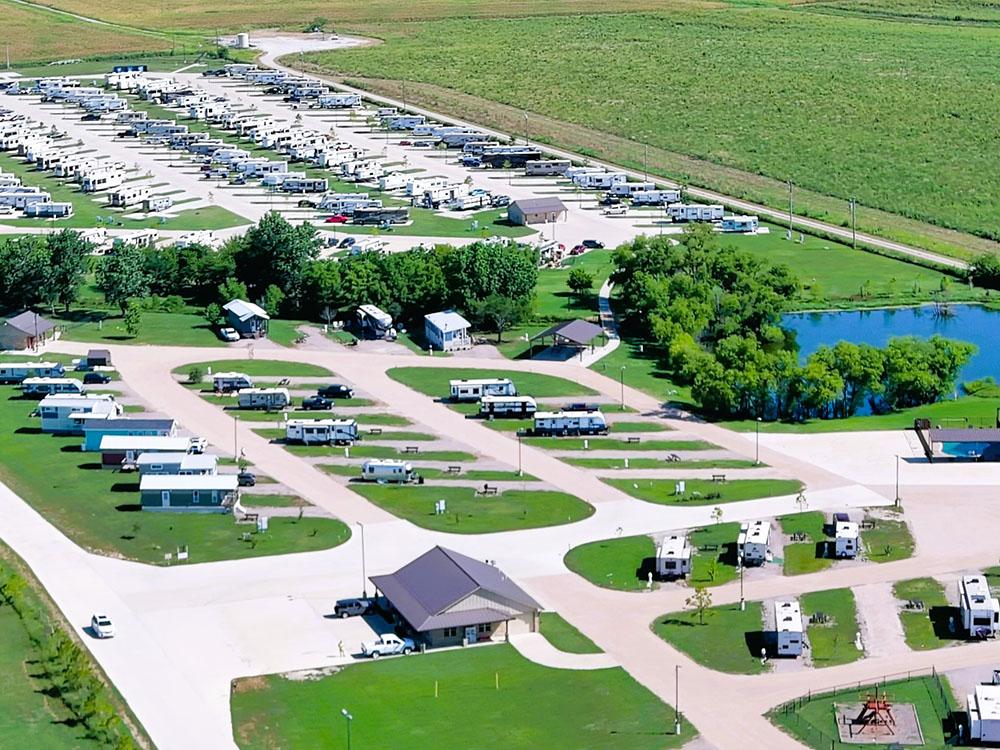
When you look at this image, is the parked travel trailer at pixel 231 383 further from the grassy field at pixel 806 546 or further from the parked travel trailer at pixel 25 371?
the grassy field at pixel 806 546

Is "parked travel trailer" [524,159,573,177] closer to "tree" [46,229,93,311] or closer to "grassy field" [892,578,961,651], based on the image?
"tree" [46,229,93,311]

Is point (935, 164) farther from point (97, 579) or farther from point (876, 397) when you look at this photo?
point (97, 579)

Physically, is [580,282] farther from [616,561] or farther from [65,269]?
[616,561]

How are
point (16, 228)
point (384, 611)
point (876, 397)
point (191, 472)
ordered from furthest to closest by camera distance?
point (16, 228), point (876, 397), point (191, 472), point (384, 611)

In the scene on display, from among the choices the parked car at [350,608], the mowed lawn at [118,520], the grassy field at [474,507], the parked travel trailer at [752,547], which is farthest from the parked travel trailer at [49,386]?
the parked travel trailer at [752,547]

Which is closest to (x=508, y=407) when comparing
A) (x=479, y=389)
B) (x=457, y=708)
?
(x=479, y=389)

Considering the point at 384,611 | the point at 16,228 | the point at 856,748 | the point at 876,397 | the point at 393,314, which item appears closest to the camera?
the point at 856,748

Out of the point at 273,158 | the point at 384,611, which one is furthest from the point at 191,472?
the point at 273,158
